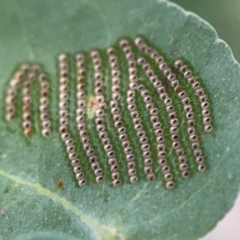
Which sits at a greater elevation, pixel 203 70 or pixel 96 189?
pixel 203 70

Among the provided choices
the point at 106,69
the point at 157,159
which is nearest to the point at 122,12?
the point at 106,69

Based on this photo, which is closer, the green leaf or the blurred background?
the green leaf

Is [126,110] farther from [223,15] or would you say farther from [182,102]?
[223,15]

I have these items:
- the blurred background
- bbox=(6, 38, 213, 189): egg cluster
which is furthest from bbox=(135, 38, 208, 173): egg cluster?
the blurred background

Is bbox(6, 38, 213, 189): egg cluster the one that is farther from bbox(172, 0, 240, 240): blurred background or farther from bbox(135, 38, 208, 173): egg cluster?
bbox(172, 0, 240, 240): blurred background

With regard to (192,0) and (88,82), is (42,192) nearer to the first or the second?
(88,82)

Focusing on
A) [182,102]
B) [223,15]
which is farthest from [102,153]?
[223,15]
